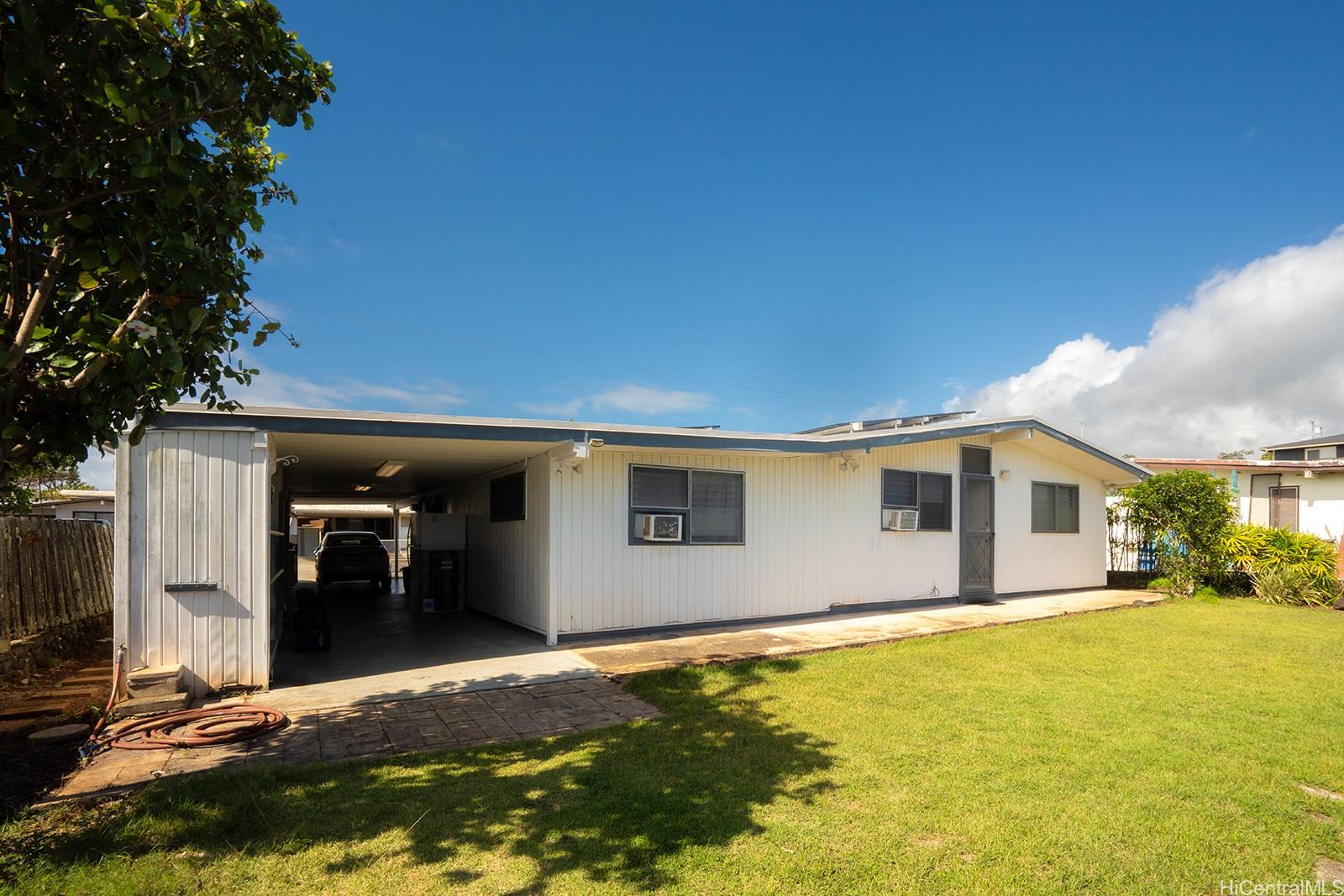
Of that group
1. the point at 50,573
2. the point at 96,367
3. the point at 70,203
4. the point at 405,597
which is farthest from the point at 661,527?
the point at 405,597

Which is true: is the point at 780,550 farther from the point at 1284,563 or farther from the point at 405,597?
the point at 1284,563

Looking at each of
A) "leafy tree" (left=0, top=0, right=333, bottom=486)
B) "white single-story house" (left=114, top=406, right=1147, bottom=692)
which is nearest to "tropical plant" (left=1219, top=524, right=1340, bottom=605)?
"white single-story house" (left=114, top=406, right=1147, bottom=692)

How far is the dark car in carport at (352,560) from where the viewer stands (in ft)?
55.5

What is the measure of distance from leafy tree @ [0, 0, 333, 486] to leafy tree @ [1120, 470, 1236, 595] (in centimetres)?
1608

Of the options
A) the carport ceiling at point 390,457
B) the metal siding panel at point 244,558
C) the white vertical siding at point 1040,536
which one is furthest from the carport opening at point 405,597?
the white vertical siding at point 1040,536

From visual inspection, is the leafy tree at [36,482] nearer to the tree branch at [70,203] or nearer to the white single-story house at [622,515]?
the tree branch at [70,203]

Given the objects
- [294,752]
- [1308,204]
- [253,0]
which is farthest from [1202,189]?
[294,752]

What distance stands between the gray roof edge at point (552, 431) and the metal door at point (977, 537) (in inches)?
54.7

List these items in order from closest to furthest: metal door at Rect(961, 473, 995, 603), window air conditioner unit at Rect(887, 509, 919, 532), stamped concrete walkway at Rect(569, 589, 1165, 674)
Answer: stamped concrete walkway at Rect(569, 589, 1165, 674)
window air conditioner unit at Rect(887, 509, 919, 532)
metal door at Rect(961, 473, 995, 603)

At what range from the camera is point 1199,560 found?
46.1ft

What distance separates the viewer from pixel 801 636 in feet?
30.3

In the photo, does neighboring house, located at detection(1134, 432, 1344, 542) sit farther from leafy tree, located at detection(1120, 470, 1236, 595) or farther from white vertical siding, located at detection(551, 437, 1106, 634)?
white vertical siding, located at detection(551, 437, 1106, 634)

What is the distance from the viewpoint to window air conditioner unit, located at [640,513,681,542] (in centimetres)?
927

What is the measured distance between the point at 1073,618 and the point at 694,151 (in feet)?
41.9
